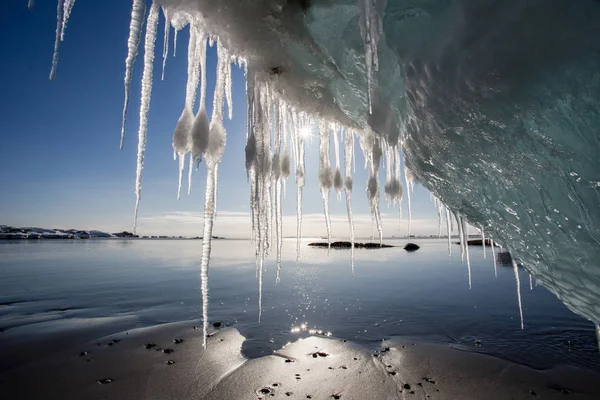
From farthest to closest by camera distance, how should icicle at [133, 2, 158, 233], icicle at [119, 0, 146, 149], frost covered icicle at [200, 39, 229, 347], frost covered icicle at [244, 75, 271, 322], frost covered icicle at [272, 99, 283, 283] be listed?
frost covered icicle at [272, 99, 283, 283] → frost covered icicle at [244, 75, 271, 322] → frost covered icicle at [200, 39, 229, 347] → icicle at [133, 2, 158, 233] → icicle at [119, 0, 146, 149]

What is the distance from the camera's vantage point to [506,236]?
267 cm

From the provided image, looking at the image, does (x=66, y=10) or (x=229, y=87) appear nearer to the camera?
(x=66, y=10)

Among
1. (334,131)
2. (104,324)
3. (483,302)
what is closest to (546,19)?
(334,131)

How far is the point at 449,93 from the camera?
1680mm

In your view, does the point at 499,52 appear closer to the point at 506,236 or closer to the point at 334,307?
the point at 506,236

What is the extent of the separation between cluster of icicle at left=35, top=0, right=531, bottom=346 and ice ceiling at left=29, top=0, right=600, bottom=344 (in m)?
0.01

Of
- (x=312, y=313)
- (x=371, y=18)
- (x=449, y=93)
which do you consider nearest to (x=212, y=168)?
(x=371, y=18)

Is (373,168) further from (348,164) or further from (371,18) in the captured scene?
(371,18)

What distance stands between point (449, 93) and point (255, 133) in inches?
67.1

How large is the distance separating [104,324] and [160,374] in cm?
386

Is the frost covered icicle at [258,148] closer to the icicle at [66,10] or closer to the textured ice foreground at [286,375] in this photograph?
the icicle at [66,10]

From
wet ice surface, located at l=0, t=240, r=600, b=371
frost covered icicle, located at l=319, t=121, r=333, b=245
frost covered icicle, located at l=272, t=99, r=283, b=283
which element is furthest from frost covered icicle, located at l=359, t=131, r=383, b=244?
wet ice surface, located at l=0, t=240, r=600, b=371

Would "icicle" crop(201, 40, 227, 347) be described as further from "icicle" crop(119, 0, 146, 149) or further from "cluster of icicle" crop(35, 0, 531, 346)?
"icicle" crop(119, 0, 146, 149)

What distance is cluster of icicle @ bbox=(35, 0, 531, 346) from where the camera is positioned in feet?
5.47
